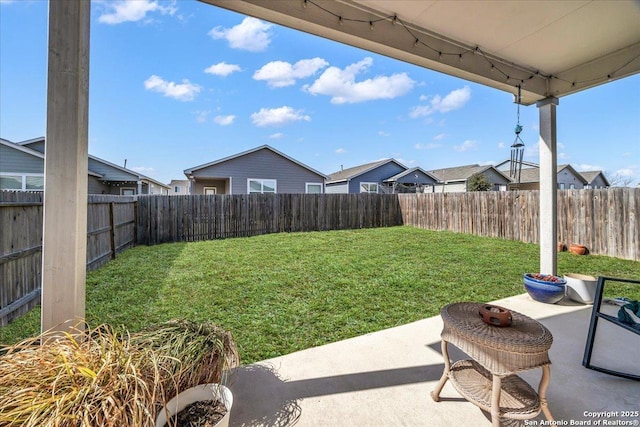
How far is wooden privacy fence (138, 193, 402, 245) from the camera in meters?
8.27

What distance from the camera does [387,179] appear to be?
64.7 ft

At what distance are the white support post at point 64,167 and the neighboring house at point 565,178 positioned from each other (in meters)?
22.9

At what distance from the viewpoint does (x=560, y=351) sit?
92.0 inches

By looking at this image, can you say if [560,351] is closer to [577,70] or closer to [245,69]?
[577,70]

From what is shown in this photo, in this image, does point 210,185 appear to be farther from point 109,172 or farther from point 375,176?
point 375,176

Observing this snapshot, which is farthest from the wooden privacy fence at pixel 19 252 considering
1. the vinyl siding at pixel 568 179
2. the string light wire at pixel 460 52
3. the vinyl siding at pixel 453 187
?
the vinyl siding at pixel 568 179

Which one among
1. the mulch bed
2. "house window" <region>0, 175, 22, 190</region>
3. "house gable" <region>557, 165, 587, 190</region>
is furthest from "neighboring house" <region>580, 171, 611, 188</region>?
"house window" <region>0, 175, 22, 190</region>

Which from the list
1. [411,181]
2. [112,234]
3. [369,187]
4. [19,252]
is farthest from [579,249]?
[369,187]

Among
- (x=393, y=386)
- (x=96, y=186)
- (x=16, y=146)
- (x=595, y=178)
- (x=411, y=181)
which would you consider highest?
(x=595, y=178)

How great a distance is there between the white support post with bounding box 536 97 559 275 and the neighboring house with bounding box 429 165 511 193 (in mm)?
16957

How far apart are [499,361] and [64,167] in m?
2.34

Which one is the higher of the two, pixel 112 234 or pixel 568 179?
pixel 568 179

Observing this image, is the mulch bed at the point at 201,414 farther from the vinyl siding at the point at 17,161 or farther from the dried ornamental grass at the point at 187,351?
the vinyl siding at the point at 17,161

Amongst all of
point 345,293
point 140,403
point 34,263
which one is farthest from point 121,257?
point 140,403
